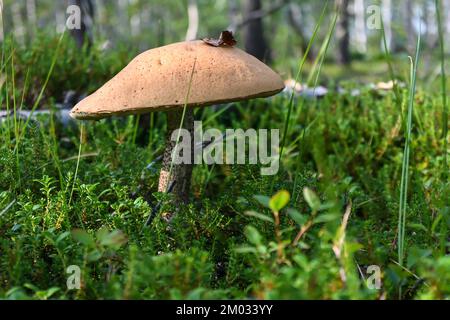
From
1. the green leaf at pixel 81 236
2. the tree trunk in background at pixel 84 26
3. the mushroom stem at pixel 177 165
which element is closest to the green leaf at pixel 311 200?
the green leaf at pixel 81 236

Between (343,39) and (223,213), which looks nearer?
(223,213)

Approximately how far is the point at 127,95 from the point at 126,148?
943mm

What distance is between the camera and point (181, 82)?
1.69 meters

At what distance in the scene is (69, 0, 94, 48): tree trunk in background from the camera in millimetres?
4386

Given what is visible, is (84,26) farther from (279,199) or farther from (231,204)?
(279,199)

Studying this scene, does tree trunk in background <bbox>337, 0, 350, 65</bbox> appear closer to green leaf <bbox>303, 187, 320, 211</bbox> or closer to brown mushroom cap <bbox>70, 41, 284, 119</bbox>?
brown mushroom cap <bbox>70, 41, 284, 119</bbox>

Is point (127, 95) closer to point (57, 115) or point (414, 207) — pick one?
point (414, 207)

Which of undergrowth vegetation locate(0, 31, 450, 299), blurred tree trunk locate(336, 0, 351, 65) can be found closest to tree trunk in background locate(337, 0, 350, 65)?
blurred tree trunk locate(336, 0, 351, 65)

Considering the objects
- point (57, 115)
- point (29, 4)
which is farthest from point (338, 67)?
point (29, 4)

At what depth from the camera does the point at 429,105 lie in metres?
3.57

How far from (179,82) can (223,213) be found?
28.6 inches

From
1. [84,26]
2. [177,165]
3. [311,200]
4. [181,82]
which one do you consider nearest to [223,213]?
[177,165]
